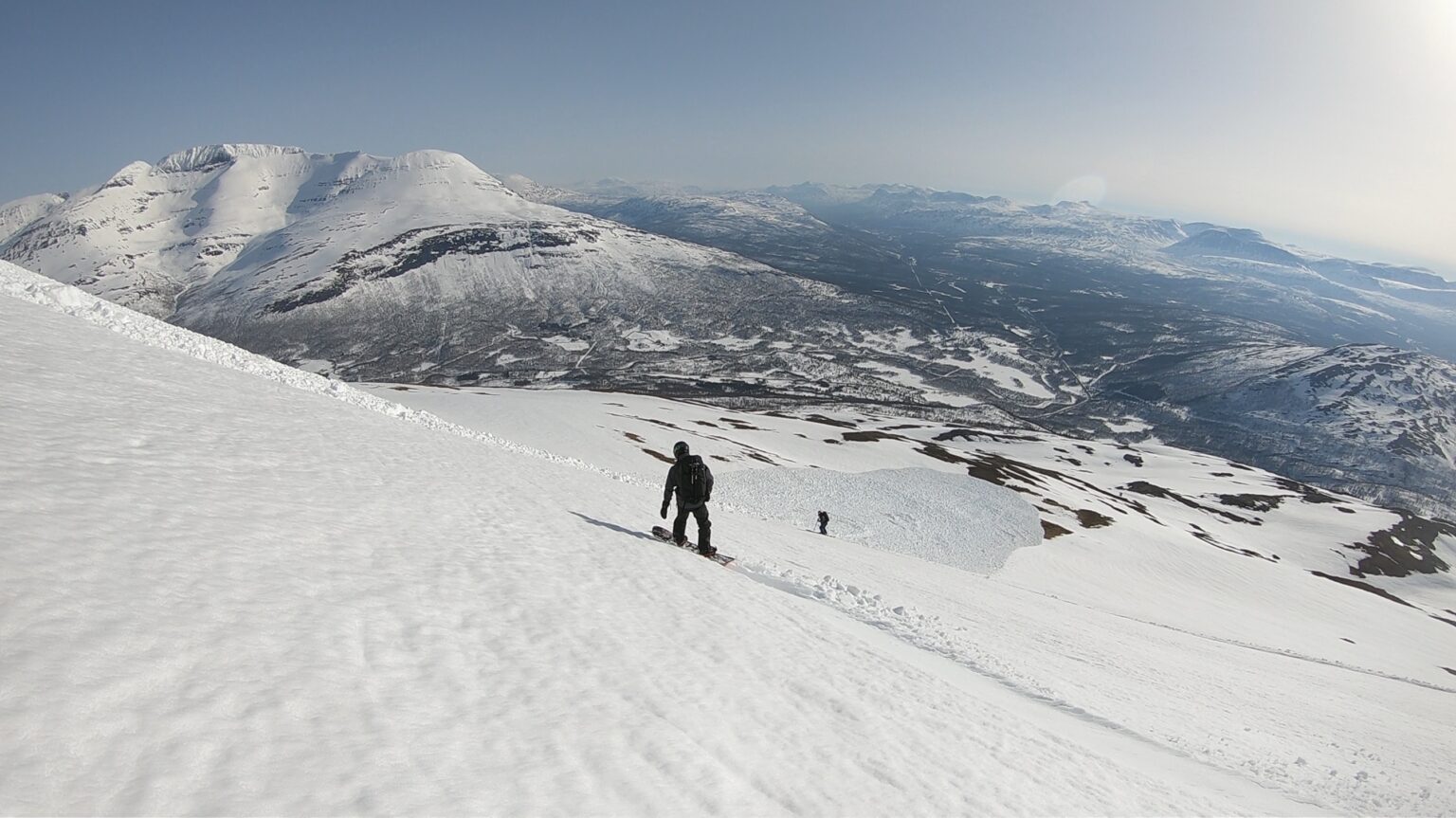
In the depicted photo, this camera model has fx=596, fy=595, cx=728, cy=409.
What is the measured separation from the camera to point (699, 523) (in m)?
15.4

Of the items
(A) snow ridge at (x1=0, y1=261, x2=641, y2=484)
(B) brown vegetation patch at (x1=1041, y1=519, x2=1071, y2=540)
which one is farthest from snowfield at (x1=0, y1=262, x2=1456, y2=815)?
(B) brown vegetation patch at (x1=1041, y1=519, x2=1071, y2=540)

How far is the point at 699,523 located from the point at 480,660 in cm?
895

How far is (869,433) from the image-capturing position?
78.3 m

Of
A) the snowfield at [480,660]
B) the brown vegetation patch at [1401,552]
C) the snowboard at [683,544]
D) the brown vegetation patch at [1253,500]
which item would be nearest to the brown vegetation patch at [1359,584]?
the brown vegetation patch at [1401,552]

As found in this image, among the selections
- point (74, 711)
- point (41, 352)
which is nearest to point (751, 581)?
point (74, 711)

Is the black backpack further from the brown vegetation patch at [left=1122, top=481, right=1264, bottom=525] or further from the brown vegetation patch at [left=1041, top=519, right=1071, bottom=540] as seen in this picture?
the brown vegetation patch at [left=1122, top=481, right=1264, bottom=525]

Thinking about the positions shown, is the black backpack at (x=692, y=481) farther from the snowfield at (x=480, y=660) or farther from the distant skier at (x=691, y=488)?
→ the snowfield at (x=480, y=660)

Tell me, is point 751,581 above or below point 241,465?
below

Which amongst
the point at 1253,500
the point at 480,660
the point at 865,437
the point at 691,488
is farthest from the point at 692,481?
the point at 1253,500

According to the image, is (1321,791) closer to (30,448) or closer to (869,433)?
(30,448)

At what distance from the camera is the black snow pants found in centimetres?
1538

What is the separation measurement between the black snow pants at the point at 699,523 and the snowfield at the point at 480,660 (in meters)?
0.85

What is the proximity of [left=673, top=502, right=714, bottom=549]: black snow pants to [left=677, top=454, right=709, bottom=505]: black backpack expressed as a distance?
22cm

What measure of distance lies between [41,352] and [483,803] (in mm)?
17469
